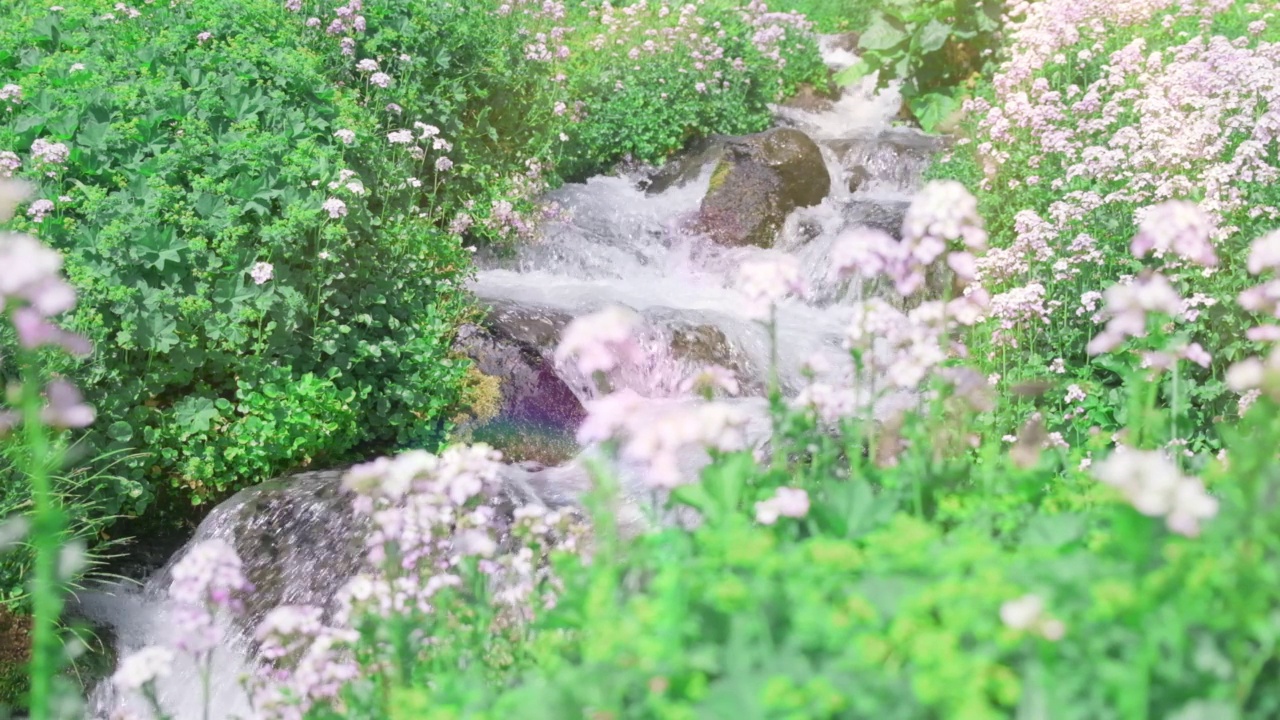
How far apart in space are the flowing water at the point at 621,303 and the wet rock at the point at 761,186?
0.12m

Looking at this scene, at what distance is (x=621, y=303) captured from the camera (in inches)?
280

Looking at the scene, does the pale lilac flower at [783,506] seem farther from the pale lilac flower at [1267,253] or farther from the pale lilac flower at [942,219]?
the pale lilac flower at [1267,253]

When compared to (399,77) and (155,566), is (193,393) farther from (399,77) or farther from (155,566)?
(399,77)

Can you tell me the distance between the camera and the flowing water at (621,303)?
4461 mm

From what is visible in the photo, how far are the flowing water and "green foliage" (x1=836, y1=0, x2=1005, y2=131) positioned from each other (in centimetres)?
58

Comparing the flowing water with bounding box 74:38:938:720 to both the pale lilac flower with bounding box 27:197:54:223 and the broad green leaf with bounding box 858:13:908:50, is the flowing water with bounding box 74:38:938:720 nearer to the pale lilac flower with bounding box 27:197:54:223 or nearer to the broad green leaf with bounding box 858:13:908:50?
the broad green leaf with bounding box 858:13:908:50

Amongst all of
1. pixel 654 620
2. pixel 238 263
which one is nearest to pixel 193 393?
pixel 238 263

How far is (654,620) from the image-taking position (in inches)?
59.0

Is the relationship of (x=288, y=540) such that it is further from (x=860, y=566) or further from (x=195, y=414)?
(x=860, y=566)

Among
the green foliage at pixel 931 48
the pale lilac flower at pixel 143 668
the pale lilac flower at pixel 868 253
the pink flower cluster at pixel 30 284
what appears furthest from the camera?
the green foliage at pixel 931 48

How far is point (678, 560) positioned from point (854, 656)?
430 mm

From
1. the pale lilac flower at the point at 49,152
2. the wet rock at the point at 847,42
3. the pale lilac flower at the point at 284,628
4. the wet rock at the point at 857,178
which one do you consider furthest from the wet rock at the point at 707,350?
the wet rock at the point at 847,42

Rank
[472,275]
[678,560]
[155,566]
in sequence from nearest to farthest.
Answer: [678,560], [155,566], [472,275]

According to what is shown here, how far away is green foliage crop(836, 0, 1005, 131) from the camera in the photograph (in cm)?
992
